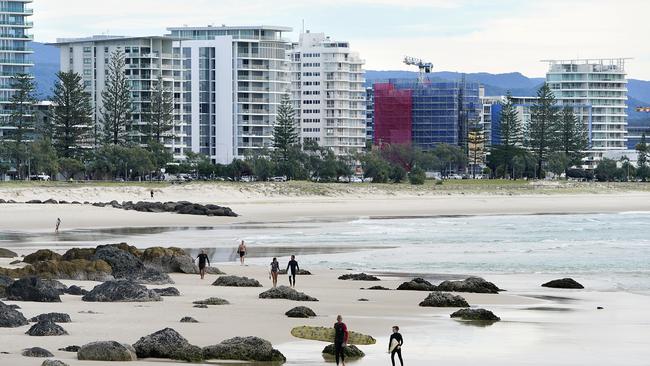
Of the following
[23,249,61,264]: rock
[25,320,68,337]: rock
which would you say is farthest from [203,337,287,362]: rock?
[23,249,61,264]: rock

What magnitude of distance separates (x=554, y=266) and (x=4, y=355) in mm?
23420

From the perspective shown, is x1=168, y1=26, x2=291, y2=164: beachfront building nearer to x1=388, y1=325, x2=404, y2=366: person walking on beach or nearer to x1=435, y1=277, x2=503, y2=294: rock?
x1=435, y1=277, x2=503, y2=294: rock

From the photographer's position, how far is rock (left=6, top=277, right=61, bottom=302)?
24.4 meters

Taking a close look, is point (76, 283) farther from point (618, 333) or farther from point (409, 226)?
point (409, 226)

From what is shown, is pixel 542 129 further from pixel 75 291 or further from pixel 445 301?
pixel 75 291

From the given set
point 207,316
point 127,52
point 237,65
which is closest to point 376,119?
point 237,65

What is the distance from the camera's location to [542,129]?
125m

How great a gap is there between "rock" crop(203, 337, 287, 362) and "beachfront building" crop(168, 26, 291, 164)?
108 metres

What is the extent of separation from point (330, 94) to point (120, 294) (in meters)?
122

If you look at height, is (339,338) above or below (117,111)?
below

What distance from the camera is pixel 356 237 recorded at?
5106 centimetres

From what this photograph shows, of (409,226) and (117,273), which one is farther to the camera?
(409,226)

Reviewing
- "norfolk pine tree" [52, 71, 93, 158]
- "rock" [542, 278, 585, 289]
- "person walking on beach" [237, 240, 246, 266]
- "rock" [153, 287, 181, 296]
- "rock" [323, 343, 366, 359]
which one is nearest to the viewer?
"rock" [323, 343, 366, 359]

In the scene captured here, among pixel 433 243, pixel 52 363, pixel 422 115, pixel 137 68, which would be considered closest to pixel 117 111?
pixel 137 68
